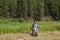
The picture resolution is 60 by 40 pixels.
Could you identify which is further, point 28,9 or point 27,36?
point 28,9

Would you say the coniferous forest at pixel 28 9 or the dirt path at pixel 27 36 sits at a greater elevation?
the dirt path at pixel 27 36

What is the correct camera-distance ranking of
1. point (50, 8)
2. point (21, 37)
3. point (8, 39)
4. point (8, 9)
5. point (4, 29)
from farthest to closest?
point (50, 8)
point (8, 9)
point (4, 29)
point (21, 37)
point (8, 39)

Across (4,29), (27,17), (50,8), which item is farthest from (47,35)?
(50,8)

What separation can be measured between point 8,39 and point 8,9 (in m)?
23.1

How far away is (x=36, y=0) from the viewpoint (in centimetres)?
3884

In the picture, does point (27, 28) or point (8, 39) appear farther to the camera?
point (27, 28)

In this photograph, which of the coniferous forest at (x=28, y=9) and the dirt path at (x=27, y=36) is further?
the coniferous forest at (x=28, y=9)

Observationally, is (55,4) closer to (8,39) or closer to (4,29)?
(4,29)

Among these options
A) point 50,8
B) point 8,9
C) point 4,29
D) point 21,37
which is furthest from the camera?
point 50,8

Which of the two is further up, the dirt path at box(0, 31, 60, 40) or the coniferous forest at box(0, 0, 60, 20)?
the dirt path at box(0, 31, 60, 40)

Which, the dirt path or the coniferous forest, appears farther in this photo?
the coniferous forest

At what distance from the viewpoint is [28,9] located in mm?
38031

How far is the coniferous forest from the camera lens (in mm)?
36656

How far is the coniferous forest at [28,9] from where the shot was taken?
36656mm
